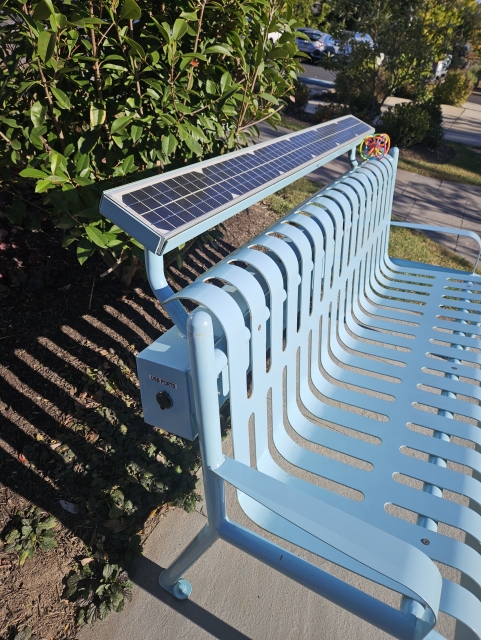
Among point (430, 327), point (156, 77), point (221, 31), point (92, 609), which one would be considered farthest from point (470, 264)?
point (92, 609)

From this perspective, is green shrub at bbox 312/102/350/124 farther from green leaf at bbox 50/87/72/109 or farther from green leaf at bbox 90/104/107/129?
green leaf at bbox 50/87/72/109

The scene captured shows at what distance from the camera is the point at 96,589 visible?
194cm

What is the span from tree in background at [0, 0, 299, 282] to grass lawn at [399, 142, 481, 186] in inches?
245

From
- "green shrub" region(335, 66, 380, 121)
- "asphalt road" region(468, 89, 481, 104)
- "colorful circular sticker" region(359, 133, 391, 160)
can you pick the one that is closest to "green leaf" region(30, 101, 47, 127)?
"colorful circular sticker" region(359, 133, 391, 160)

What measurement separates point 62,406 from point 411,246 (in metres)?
4.01

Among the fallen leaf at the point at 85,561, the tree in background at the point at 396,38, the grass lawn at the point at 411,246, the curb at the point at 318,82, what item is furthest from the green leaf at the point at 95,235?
the curb at the point at 318,82

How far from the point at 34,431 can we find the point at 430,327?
7.14 ft

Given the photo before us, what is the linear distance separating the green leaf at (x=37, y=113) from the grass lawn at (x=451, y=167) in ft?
23.6

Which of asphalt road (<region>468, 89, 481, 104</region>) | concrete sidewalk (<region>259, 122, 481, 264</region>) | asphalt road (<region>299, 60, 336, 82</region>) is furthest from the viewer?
asphalt road (<region>468, 89, 481, 104</region>)

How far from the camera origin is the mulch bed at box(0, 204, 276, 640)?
1988 mm

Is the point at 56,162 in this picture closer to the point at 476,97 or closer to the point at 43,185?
the point at 43,185

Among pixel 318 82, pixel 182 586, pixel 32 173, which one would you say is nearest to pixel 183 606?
pixel 182 586

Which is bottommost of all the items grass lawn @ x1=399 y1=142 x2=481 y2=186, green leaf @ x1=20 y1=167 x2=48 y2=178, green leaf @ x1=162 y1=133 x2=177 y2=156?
grass lawn @ x1=399 y1=142 x2=481 y2=186

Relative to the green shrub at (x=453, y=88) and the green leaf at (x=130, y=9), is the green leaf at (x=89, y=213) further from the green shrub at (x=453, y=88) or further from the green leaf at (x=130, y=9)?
the green shrub at (x=453, y=88)
